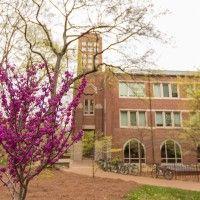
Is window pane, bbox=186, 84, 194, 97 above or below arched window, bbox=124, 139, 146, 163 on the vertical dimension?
above

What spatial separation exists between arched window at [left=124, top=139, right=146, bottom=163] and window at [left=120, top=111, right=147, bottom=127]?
1.80 m

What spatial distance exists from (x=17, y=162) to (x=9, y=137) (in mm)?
558

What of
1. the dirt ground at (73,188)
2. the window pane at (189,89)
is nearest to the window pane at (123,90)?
the window pane at (189,89)

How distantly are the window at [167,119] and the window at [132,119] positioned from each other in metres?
1.52

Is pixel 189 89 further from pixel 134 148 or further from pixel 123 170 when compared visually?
pixel 134 148

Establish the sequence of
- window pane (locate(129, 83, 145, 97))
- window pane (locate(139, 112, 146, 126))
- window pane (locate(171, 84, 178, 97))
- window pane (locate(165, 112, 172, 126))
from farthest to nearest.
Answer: window pane (locate(171, 84, 178, 97)) → window pane (locate(165, 112, 172, 126)) → window pane (locate(139, 112, 146, 126)) → window pane (locate(129, 83, 145, 97))

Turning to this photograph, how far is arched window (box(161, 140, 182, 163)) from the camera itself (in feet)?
139

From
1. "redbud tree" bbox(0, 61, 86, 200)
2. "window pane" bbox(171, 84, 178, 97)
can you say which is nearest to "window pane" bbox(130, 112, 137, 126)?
"window pane" bbox(171, 84, 178, 97)

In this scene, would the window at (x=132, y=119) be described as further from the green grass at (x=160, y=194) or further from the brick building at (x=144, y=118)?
the green grass at (x=160, y=194)

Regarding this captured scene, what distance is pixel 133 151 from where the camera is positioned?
4250 centimetres

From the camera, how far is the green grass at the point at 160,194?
18022 mm

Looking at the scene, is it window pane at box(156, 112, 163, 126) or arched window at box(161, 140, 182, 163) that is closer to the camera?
arched window at box(161, 140, 182, 163)

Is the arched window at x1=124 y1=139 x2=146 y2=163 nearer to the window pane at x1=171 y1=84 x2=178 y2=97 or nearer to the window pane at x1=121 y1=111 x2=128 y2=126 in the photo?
the window pane at x1=121 y1=111 x2=128 y2=126

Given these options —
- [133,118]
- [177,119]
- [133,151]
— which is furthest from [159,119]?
[133,151]
